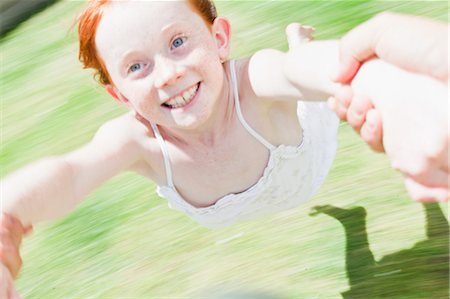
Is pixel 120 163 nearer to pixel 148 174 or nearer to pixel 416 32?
pixel 148 174

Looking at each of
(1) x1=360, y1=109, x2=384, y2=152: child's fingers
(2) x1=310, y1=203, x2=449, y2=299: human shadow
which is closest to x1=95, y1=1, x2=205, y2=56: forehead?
(1) x1=360, y1=109, x2=384, y2=152: child's fingers


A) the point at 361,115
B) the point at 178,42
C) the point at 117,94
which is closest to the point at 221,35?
the point at 178,42

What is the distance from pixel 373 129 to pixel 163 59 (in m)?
0.60

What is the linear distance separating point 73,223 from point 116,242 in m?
0.26

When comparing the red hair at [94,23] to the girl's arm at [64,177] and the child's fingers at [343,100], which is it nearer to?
the girl's arm at [64,177]

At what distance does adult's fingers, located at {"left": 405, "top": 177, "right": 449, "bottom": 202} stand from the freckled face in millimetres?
663

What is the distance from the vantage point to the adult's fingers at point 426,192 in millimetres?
1255

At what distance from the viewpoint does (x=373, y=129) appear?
1303 millimetres

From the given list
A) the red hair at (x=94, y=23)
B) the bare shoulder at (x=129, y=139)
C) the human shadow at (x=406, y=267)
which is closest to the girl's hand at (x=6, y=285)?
the bare shoulder at (x=129, y=139)

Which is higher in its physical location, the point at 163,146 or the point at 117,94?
the point at 117,94

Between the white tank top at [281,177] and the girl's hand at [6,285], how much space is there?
2.35ft

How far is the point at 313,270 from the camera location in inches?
88.0

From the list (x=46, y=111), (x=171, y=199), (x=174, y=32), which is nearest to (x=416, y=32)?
(x=174, y=32)

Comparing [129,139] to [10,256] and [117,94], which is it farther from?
[10,256]
